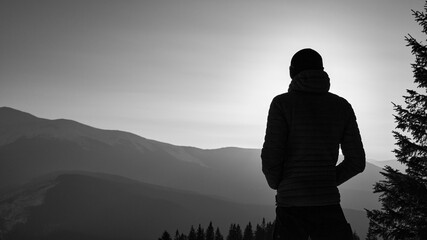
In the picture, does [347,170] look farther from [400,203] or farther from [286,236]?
[400,203]

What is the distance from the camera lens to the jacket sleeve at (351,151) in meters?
3.87

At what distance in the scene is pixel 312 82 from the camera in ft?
12.2

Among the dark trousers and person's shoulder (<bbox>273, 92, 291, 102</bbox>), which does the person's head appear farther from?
the dark trousers

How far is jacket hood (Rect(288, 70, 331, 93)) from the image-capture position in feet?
12.2

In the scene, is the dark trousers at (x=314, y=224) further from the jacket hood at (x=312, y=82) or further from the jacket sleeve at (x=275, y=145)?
the jacket hood at (x=312, y=82)

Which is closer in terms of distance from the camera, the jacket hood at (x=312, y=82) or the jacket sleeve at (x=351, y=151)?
the jacket hood at (x=312, y=82)

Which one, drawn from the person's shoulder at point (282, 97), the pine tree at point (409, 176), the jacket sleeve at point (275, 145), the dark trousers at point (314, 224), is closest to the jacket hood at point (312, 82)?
the person's shoulder at point (282, 97)

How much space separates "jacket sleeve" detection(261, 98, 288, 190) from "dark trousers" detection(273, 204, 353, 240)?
404 millimetres

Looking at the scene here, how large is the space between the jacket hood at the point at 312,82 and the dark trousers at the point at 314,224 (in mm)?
1322

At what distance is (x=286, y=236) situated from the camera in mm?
3549

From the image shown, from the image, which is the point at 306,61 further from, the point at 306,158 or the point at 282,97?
the point at 306,158

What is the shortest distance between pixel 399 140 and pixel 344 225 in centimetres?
873


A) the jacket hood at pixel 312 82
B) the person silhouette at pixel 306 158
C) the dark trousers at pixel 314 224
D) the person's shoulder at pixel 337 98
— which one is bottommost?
the dark trousers at pixel 314 224

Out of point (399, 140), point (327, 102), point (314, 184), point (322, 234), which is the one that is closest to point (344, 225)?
point (322, 234)
